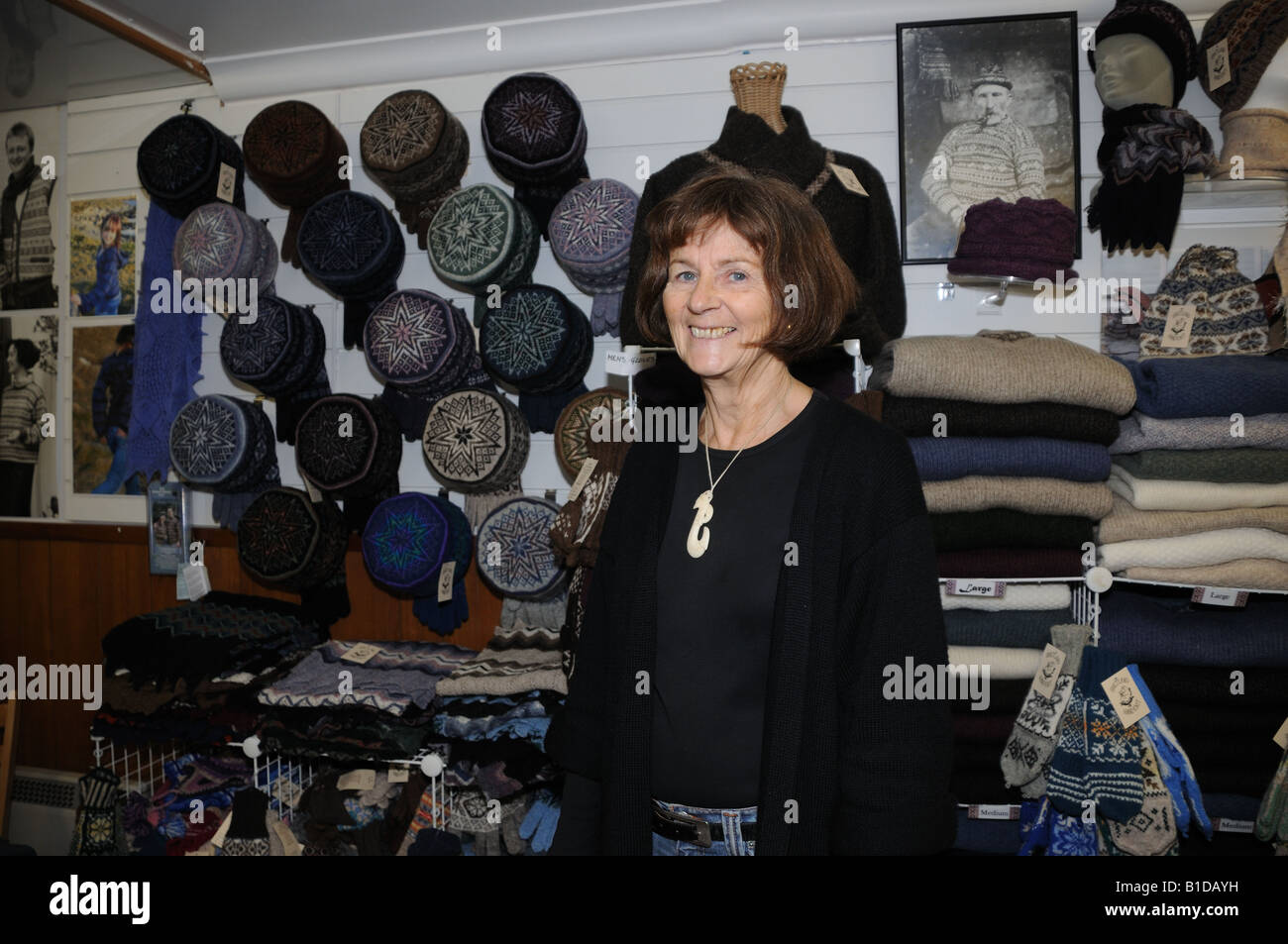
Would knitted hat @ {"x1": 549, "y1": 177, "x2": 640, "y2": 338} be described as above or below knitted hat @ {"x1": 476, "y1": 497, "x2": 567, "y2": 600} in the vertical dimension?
above

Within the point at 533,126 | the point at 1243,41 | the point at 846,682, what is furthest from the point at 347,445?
the point at 1243,41

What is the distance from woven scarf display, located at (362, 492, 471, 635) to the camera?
258cm

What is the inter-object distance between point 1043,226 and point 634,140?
1363 millimetres

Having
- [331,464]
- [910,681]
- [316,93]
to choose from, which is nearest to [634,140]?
[316,93]

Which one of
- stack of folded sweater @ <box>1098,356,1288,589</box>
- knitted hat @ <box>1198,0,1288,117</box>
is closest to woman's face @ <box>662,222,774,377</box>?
stack of folded sweater @ <box>1098,356,1288,589</box>

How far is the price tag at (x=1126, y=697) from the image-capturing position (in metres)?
1.94

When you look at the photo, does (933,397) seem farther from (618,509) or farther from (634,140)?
(634,140)

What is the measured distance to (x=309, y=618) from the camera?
2818 mm

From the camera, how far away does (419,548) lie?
259 centimetres

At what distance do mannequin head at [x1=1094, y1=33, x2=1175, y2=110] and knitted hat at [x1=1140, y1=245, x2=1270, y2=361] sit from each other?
1.53 ft

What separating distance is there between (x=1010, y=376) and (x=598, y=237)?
1288mm

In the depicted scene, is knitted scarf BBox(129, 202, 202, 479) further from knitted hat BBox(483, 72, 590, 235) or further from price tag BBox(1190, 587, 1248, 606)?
price tag BBox(1190, 587, 1248, 606)

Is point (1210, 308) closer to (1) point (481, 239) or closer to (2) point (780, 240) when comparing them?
(2) point (780, 240)

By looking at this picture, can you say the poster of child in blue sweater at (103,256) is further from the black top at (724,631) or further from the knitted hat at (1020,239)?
the knitted hat at (1020,239)
